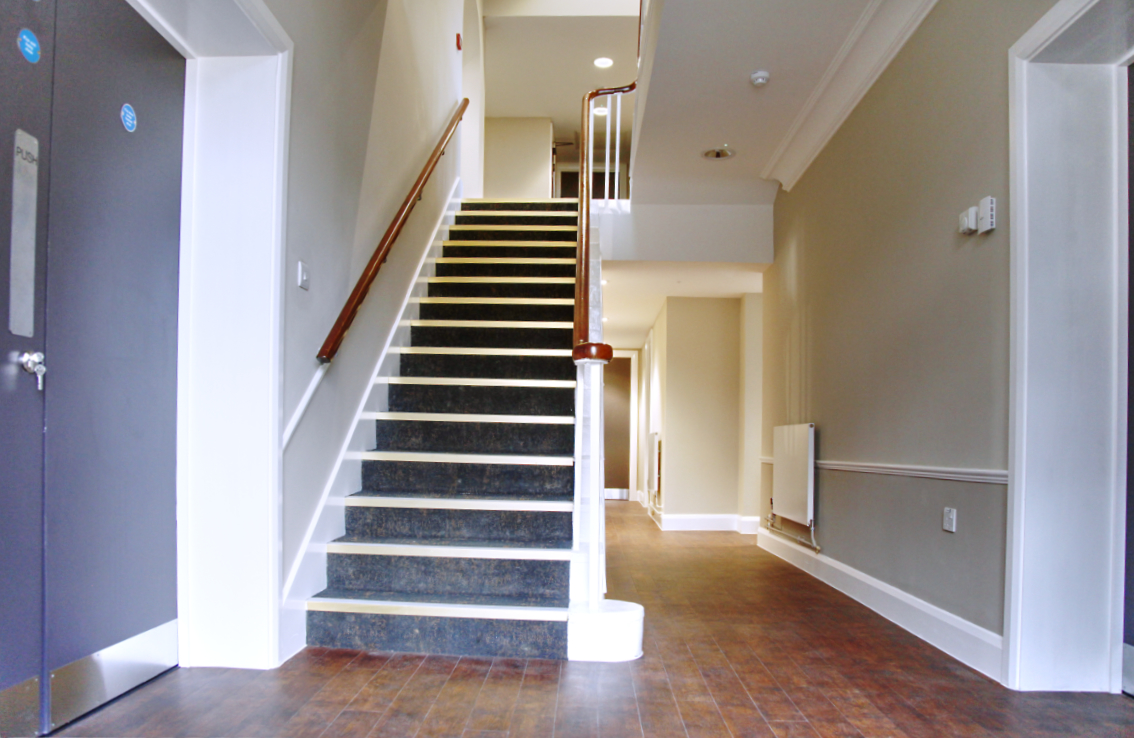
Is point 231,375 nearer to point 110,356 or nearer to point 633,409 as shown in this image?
point 110,356

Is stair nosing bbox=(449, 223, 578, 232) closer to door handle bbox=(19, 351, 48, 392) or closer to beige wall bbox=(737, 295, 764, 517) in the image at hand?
beige wall bbox=(737, 295, 764, 517)

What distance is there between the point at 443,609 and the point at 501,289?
251 centimetres

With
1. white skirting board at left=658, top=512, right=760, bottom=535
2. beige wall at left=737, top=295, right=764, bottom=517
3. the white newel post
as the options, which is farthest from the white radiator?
the white newel post

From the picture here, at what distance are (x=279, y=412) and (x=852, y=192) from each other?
3.18 meters

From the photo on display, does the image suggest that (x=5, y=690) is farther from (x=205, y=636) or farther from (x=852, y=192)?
(x=852, y=192)

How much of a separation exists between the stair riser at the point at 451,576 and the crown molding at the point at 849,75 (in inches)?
109

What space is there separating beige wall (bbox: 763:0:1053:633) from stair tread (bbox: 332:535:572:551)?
5.11 feet

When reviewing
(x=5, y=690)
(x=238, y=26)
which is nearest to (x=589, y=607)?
(x=5, y=690)

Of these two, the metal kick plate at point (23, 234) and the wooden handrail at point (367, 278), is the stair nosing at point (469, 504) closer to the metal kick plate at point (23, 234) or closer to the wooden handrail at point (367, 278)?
the wooden handrail at point (367, 278)

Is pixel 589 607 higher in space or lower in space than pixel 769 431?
lower

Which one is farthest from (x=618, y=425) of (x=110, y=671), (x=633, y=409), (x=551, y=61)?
(x=110, y=671)

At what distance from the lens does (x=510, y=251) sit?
519 cm

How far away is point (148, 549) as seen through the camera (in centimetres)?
224

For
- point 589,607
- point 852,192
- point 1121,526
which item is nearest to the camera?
point 1121,526
